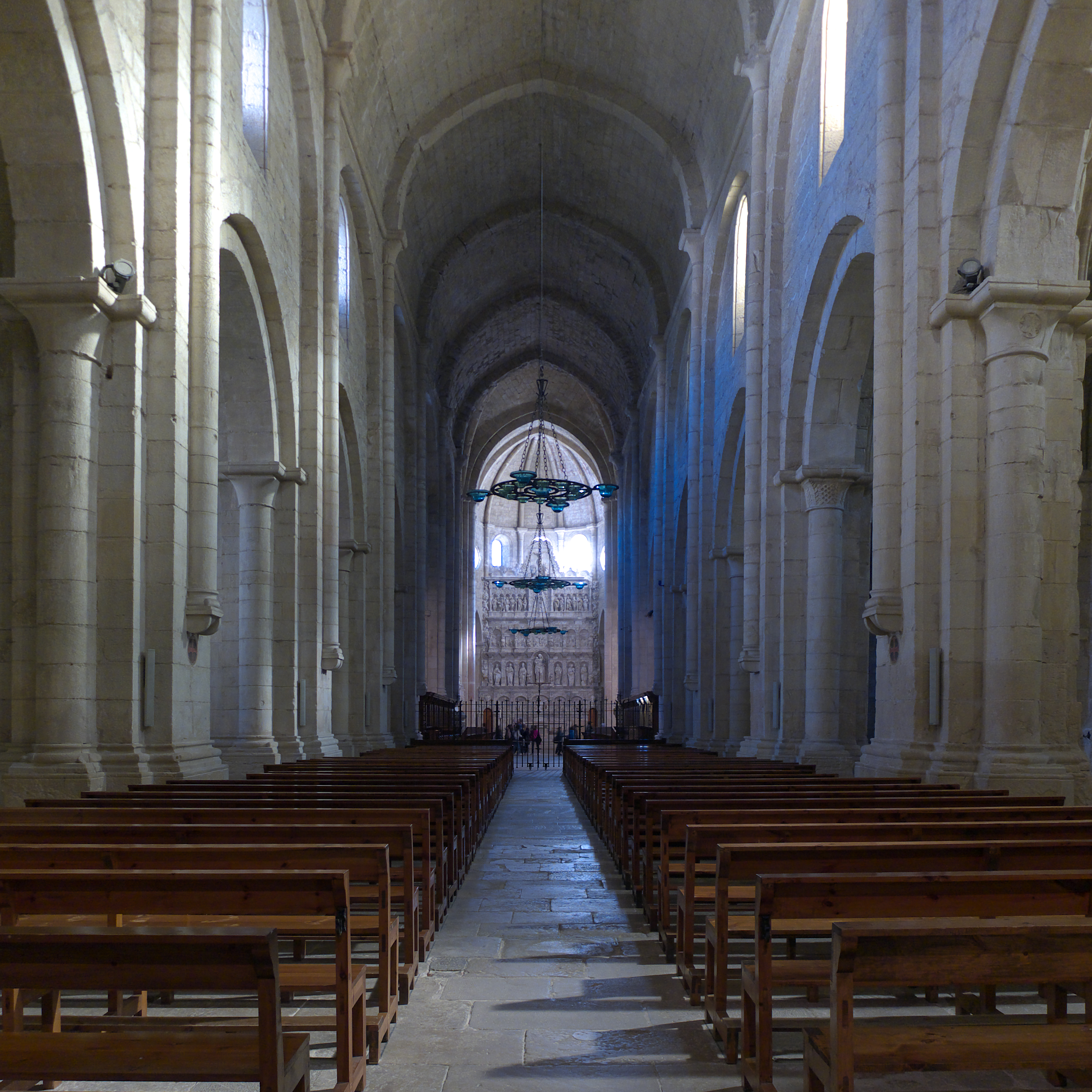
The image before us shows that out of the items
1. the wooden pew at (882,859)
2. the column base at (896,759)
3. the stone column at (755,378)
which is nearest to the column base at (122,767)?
the wooden pew at (882,859)

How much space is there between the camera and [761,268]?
17.2 m

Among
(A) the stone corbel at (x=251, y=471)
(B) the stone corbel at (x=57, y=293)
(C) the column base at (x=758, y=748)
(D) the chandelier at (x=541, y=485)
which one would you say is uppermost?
(D) the chandelier at (x=541, y=485)

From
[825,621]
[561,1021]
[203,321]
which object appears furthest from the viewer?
[825,621]

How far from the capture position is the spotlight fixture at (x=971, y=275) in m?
9.47

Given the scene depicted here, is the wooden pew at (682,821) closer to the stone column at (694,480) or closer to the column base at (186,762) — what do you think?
the column base at (186,762)

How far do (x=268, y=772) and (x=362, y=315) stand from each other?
1228cm

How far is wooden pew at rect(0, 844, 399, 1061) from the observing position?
4.27 meters

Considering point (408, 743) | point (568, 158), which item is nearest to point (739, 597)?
point (408, 743)

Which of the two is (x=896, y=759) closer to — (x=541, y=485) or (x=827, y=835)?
(x=827, y=835)

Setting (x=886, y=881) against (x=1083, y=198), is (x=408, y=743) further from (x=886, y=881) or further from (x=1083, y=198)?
(x=886, y=881)

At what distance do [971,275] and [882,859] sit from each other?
6580 mm

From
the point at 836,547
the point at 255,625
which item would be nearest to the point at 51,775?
the point at 255,625

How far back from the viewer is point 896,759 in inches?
399

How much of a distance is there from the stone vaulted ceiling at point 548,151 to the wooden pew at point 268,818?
14711mm
